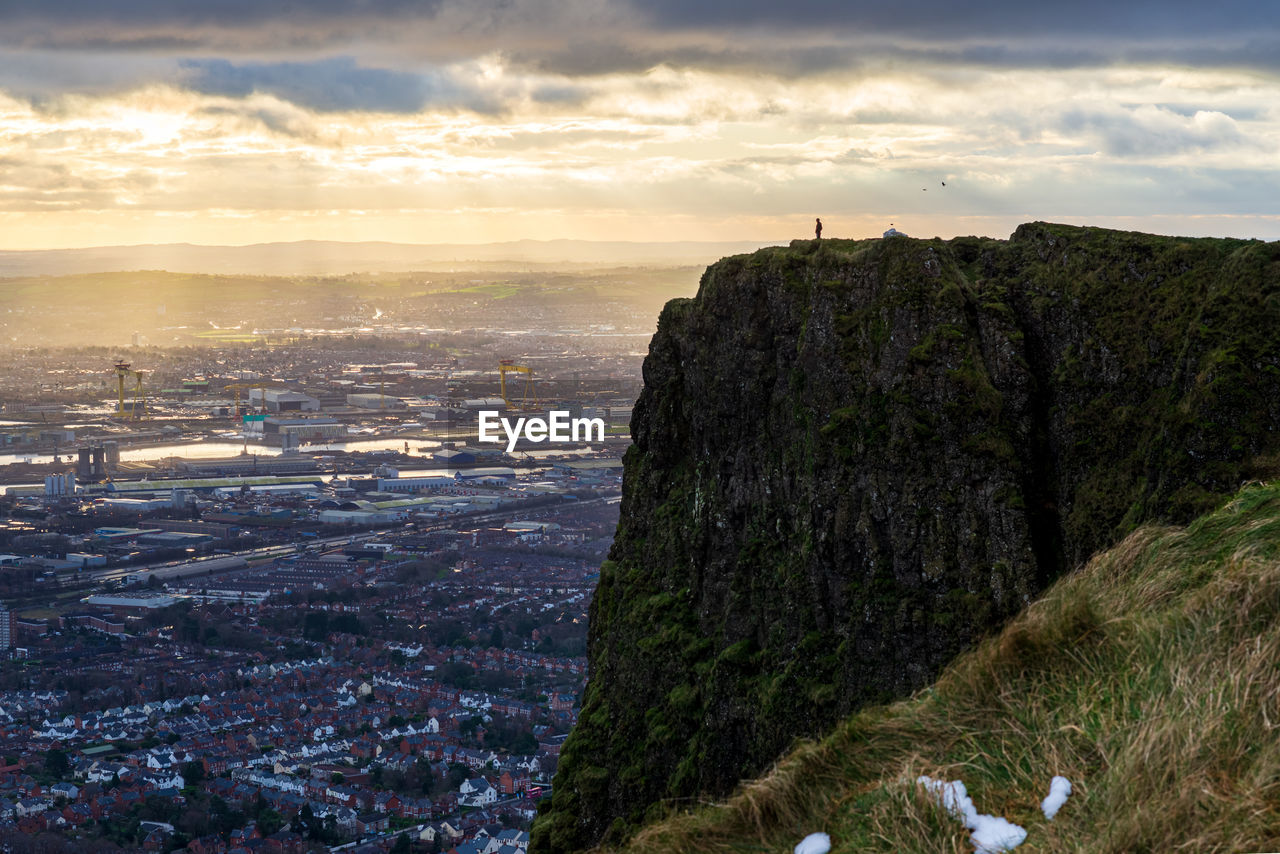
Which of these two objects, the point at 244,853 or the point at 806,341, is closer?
the point at 806,341

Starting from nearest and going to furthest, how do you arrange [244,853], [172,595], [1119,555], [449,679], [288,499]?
1. [1119,555]
2. [244,853]
3. [449,679]
4. [172,595]
5. [288,499]

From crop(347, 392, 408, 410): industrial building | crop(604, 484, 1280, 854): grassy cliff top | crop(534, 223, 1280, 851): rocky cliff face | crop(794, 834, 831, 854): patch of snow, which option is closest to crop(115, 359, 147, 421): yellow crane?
crop(347, 392, 408, 410): industrial building

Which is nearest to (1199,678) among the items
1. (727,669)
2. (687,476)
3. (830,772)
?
(830,772)

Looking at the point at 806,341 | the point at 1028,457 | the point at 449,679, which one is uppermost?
the point at 806,341

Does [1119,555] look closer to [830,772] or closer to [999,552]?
[830,772]

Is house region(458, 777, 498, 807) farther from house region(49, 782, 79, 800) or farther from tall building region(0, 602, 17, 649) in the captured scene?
tall building region(0, 602, 17, 649)
